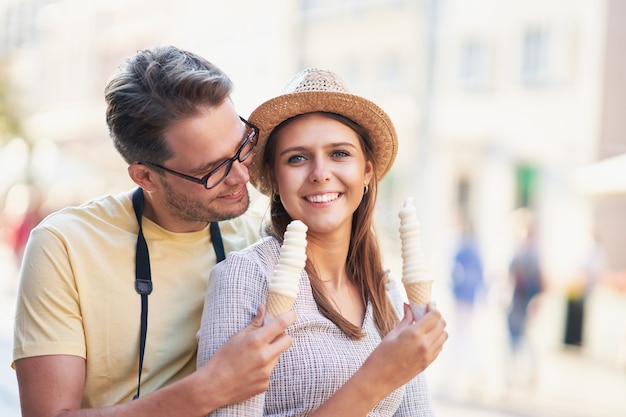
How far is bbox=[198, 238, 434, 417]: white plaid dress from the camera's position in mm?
2371

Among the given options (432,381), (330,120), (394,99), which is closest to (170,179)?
(330,120)

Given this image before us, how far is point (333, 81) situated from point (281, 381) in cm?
104

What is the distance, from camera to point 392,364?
7.33ft

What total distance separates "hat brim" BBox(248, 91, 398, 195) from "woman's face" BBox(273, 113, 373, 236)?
0.04m

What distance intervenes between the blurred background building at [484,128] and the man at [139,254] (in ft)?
21.5

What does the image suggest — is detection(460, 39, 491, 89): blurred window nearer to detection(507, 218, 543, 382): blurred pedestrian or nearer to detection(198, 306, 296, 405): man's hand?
detection(507, 218, 543, 382): blurred pedestrian

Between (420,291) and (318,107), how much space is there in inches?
30.9

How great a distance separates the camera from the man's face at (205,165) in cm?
273

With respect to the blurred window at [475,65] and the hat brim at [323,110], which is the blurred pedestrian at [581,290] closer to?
the blurred window at [475,65]

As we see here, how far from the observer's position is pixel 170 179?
2775mm

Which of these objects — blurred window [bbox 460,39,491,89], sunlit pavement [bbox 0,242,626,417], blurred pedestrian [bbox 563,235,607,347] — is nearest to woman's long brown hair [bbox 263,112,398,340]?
sunlit pavement [bbox 0,242,626,417]

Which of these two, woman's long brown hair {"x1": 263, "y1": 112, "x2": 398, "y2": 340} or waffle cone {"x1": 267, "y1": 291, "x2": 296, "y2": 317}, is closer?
waffle cone {"x1": 267, "y1": 291, "x2": 296, "y2": 317}

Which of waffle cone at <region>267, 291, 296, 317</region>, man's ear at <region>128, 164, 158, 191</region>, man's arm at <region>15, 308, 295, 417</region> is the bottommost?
man's arm at <region>15, 308, 295, 417</region>

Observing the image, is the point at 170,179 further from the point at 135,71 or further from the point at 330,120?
the point at 330,120
